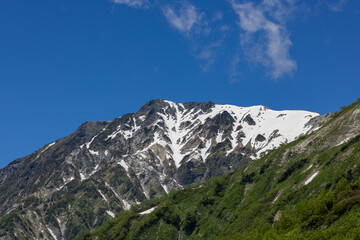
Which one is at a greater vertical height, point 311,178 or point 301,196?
point 311,178

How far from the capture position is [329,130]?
168000mm

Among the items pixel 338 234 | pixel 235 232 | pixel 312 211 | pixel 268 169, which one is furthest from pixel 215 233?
pixel 338 234

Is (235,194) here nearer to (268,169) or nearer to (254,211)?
(268,169)

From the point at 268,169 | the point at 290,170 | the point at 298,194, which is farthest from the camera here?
the point at 268,169

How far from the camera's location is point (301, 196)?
130 m

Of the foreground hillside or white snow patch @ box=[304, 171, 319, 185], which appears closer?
the foreground hillside

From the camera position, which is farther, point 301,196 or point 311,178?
point 311,178

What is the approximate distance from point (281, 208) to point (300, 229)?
37241 millimetres

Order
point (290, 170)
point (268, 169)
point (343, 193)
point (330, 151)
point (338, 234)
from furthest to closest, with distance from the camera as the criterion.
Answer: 1. point (268, 169)
2. point (290, 170)
3. point (330, 151)
4. point (343, 193)
5. point (338, 234)

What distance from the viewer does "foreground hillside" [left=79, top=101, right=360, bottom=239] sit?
8962 cm

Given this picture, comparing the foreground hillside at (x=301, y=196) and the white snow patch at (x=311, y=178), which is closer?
the foreground hillside at (x=301, y=196)

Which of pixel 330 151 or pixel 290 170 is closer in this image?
pixel 330 151

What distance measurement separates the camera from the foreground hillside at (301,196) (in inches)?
3529

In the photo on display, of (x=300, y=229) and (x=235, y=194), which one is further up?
(x=235, y=194)
